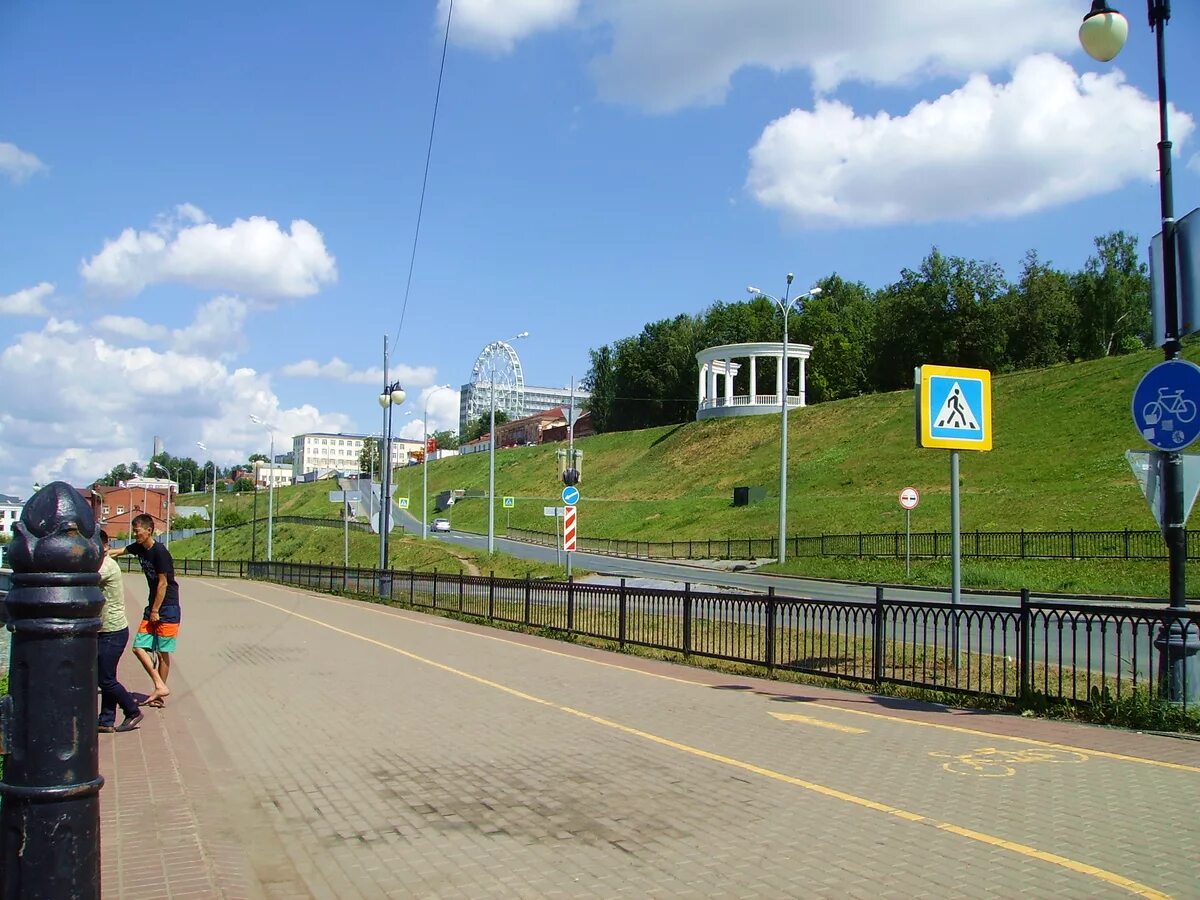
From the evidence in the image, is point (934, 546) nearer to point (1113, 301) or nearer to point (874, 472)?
point (874, 472)

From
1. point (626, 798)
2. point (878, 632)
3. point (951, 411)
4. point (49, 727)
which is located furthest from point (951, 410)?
point (49, 727)

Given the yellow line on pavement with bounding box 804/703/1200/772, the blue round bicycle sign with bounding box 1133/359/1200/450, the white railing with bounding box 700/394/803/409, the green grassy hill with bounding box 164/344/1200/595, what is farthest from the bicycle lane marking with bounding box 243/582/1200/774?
the white railing with bounding box 700/394/803/409

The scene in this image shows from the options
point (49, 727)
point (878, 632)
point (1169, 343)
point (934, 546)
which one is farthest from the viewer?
point (934, 546)

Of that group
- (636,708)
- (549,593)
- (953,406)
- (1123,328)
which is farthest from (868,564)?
(1123,328)

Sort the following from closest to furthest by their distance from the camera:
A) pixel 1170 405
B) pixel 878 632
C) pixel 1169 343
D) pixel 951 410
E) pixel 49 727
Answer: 1. pixel 49 727
2. pixel 1170 405
3. pixel 1169 343
4. pixel 878 632
5. pixel 951 410

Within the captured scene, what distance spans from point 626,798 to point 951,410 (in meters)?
8.14

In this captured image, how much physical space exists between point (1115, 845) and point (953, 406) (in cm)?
816

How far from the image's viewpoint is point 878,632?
11.3 m

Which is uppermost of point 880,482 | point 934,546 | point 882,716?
point 880,482

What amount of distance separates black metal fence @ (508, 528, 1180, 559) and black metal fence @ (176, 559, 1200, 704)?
22.6 feet

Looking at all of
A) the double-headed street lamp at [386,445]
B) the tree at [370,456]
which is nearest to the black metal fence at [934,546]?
the double-headed street lamp at [386,445]

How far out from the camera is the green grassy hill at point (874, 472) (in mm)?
39531

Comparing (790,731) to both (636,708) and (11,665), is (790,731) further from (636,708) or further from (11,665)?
(11,665)

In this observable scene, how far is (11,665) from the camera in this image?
2957 millimetres
